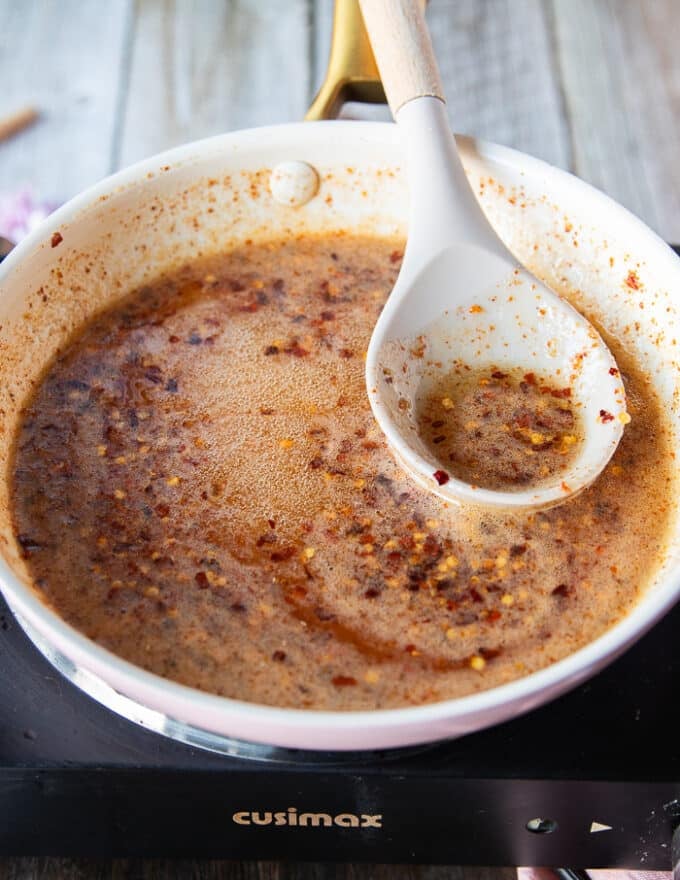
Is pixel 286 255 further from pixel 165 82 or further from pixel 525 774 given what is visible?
pixel 165 82

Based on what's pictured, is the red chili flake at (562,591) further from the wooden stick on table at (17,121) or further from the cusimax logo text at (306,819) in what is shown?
the wooden stick on table at (17,121)

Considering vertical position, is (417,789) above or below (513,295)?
below

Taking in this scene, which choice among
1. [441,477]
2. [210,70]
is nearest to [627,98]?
[210,70]

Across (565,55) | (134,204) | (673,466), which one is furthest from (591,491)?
(565,55)

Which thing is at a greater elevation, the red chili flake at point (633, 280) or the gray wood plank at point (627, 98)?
the gray wood plank at point (627, 98)

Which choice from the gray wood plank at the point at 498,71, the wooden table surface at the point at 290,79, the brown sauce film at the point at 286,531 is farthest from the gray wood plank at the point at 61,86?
the brown sauce film at the point at 286,531

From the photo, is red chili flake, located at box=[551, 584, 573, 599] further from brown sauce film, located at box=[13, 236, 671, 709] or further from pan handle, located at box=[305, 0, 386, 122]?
pan handle, located at box=[305, 0, 386, 122]
